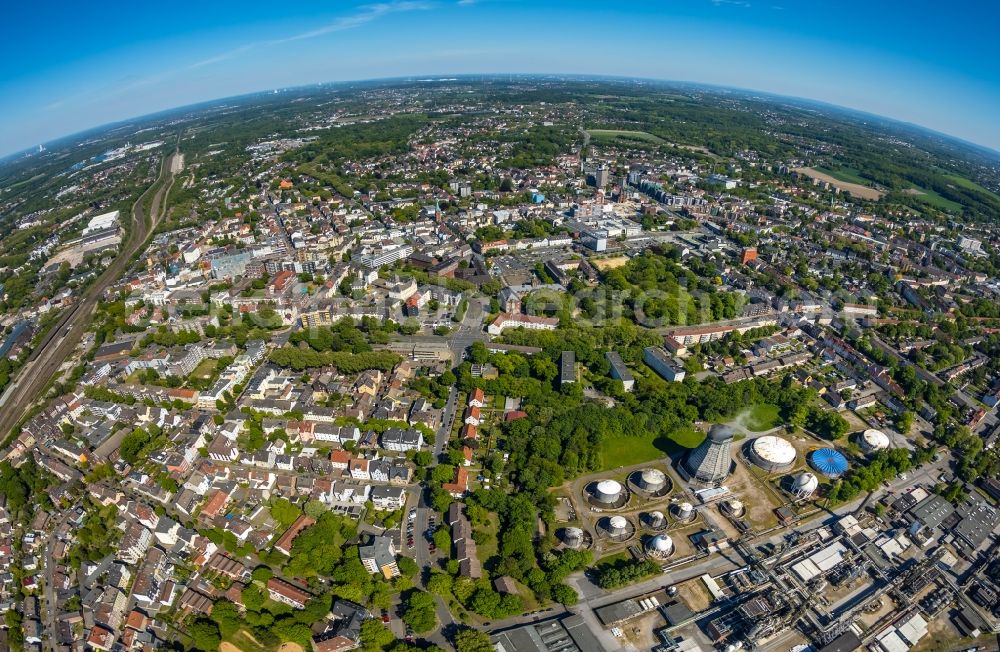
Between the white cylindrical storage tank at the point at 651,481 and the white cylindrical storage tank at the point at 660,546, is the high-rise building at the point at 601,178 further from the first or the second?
the white cylindrical storage tank at the point at 660,546

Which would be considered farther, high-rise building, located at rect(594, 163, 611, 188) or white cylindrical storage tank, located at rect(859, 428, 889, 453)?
high-rise building, located at rect(594, 163, 611, 188)

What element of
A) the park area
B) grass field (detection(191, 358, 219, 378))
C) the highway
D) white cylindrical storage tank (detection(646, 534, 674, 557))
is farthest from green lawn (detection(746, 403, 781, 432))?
the highway

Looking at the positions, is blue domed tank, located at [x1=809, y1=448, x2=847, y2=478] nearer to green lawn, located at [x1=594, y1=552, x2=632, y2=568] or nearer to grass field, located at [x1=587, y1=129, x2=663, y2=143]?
green lawn, located at [x1=594, y1=552, x2=632, y2=568]

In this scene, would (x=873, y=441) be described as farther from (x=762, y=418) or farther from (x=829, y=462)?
(x=762, y=418)

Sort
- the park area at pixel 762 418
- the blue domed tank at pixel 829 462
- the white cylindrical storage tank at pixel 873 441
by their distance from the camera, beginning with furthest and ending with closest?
the park area at pixel 762 418
the white cylindrical storage tank at pixel 873 441
the blue domed tank at pixel 829 462

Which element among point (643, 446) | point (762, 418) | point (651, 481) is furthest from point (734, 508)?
point (762, 418)

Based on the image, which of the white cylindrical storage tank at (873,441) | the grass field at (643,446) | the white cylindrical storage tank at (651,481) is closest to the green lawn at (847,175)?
the white cylindrical storage tank at (873,441)
